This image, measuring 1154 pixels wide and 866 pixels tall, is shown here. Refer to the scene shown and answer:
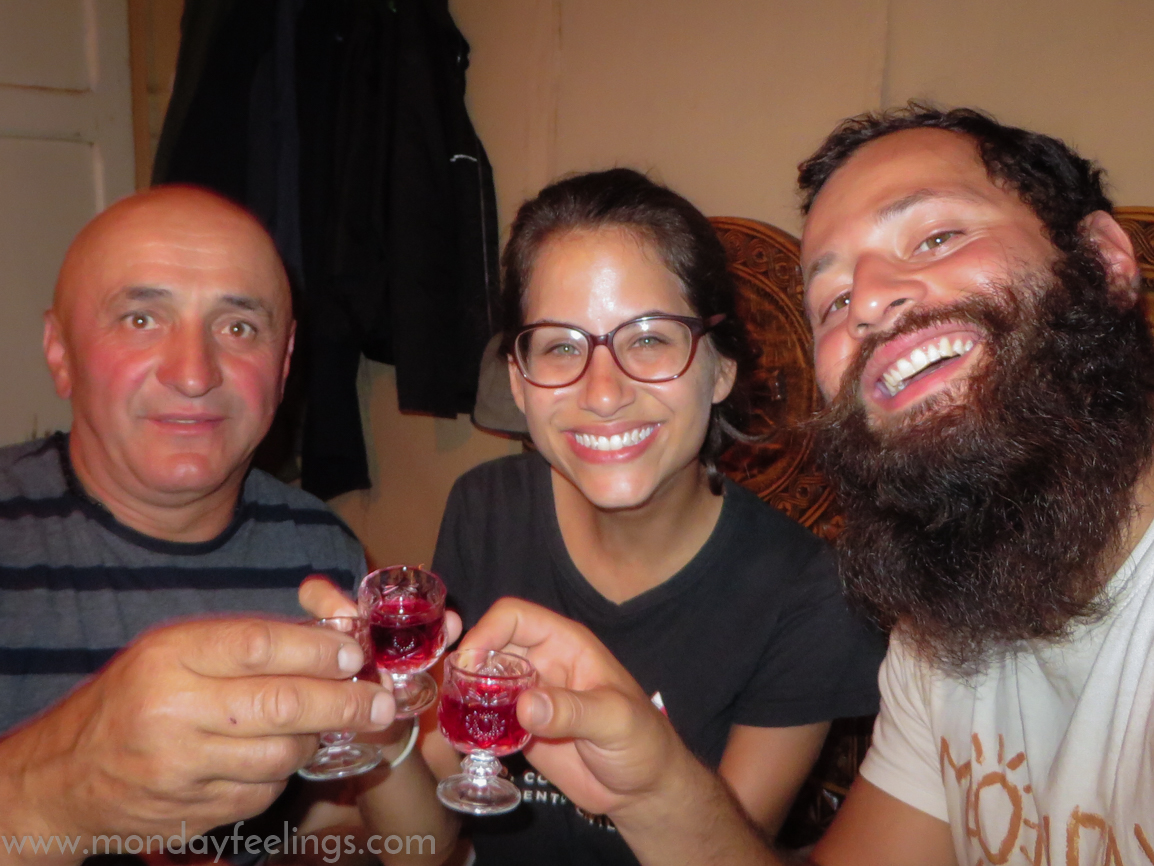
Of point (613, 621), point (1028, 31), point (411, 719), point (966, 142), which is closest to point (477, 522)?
point (613, 621)

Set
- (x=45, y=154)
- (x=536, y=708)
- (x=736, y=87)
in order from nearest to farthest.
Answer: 1. (x=536, y=708)
2. (x=736, y=87)
3. (x=45, y=154)

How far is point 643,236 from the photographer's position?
194 centimetres

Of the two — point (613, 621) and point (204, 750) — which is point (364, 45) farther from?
point (204, 750)

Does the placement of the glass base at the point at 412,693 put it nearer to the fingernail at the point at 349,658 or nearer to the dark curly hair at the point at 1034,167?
the fingernail at the point at 349,658

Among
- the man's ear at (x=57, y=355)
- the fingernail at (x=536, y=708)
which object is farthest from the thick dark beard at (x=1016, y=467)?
the man's ear at (x=57, y=355)

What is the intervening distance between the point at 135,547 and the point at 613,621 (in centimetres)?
115

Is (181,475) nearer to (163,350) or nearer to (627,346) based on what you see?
(163,350)

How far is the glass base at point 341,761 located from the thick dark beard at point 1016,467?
1.06 metres

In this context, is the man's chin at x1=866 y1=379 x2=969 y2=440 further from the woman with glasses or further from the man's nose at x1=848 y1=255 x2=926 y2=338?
the woman with glasses

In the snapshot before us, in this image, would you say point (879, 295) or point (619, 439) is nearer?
point (879, 295)

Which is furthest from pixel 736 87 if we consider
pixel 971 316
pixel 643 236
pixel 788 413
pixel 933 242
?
pixel 971 316

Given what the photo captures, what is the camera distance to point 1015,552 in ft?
4.83

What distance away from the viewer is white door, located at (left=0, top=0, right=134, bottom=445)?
12.7 feet

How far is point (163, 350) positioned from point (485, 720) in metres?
1.16
